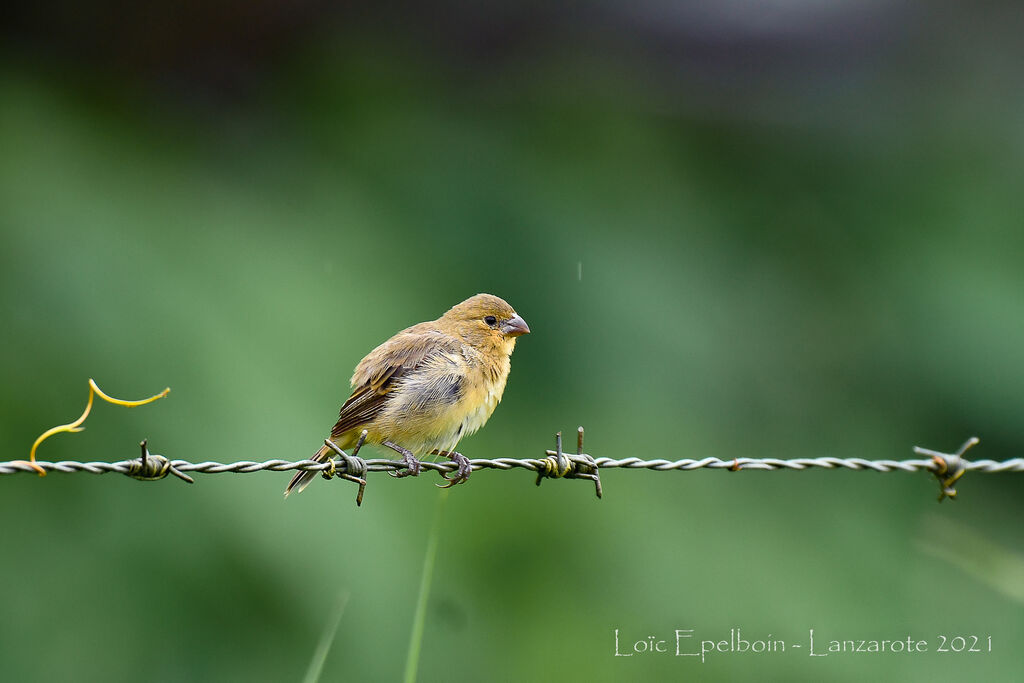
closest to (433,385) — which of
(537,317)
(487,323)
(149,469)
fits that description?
(487,323)

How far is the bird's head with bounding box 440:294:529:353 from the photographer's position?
14.6ft

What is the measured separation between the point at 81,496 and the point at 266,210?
258 cm

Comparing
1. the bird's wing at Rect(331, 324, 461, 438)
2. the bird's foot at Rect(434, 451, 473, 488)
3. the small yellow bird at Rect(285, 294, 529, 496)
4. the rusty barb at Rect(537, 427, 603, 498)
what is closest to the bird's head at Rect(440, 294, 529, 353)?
the small yellow bird at Rect(285, 294, 529, 496)

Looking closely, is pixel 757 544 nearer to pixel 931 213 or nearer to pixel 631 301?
pixel 631 301

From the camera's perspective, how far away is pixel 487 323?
4.47 metres

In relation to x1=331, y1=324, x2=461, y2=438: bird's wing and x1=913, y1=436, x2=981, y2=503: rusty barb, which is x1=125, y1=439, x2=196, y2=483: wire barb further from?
x1=913, y1=436, x2=981, y2=503: rusty barb

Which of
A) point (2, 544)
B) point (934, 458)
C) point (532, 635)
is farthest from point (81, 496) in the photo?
point (934, 458)

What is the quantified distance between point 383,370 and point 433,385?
28cm

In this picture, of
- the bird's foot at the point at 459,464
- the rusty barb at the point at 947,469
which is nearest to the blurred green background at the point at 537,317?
the bird's foot at the point at 459,464

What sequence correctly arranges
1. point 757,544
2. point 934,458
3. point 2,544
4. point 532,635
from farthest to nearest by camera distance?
point 757,544, point 532,635, point 2,544, point 934,458

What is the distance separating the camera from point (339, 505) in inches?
242

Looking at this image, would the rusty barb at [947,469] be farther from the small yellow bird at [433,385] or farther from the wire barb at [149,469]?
the wire barb at [149,469]

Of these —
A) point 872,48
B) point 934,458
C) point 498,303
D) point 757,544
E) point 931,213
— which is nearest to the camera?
point 934,458

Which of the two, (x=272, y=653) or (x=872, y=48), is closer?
(x=272, y=653)
